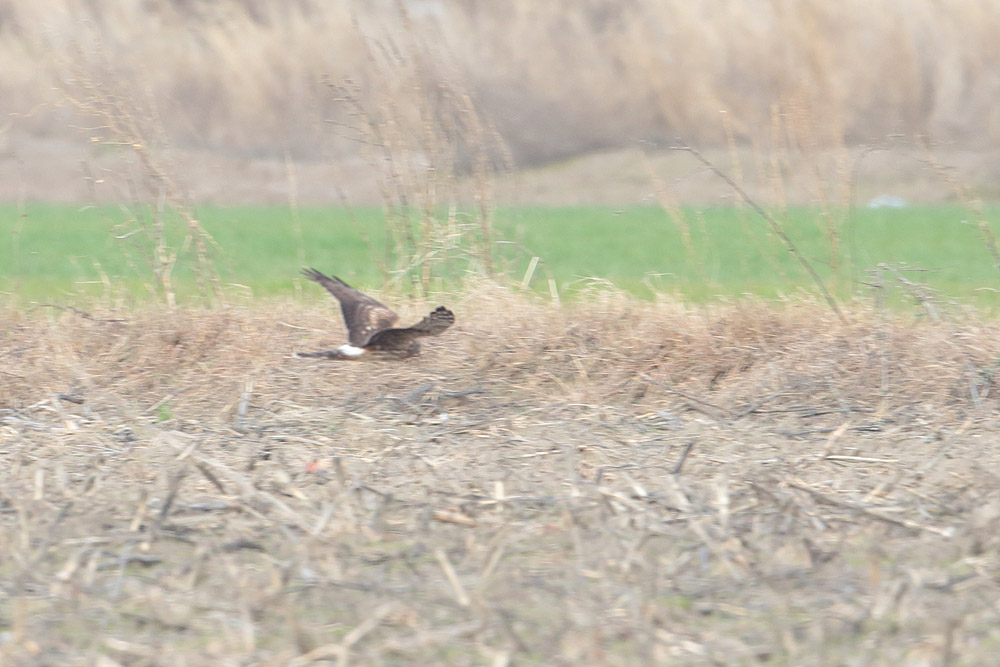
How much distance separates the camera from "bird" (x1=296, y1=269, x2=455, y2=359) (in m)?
4.89

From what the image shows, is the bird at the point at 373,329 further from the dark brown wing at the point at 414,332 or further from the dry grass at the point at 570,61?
the dry grass at the point at 570,61

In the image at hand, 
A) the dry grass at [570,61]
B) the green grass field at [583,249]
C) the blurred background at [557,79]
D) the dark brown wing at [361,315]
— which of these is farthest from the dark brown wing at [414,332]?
the dry grass at [570,61]

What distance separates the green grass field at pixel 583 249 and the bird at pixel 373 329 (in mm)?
1265

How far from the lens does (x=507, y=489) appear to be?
406 centimetres

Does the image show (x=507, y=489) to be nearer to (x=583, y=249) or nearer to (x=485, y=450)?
(x=485, y=450)

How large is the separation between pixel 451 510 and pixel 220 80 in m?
28.6

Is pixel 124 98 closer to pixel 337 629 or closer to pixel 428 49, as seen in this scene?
pixel 428 49

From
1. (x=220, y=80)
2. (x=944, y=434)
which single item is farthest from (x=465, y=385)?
(x=220, y=80)

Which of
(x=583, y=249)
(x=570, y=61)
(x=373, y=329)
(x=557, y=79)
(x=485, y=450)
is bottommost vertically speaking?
(x=557, y=79)

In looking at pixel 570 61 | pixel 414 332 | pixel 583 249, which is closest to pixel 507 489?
pixel 414 332

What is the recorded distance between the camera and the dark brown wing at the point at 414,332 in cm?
472

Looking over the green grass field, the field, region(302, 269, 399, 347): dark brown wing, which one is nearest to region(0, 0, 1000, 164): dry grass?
the green grass field

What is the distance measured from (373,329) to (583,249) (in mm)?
11437

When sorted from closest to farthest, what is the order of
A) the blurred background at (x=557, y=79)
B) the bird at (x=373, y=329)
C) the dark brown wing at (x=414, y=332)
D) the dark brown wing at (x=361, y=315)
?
the dark brown wing at (x=414, y=332)
the bird at (x=373, y=329)
the dark brown wing at (x=361, y=315)
the blurred background at (x=557, y=79)
